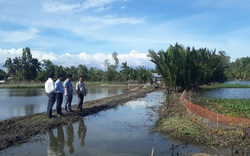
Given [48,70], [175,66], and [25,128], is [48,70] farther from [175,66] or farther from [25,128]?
[25,128]

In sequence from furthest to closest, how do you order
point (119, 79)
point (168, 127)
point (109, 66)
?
point (109, 66) < point (119, 79) < point (168, 127)

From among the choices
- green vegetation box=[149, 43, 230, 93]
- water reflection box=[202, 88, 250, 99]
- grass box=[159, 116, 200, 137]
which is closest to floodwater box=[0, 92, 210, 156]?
grass box=[159, 116, 200, 137]

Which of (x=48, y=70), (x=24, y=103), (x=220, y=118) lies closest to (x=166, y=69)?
(x=24, y=103)

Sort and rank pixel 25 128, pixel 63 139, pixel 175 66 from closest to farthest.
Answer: pixel 63 139 < pixel 25 128 < pixel 175 66

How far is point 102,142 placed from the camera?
7.84m

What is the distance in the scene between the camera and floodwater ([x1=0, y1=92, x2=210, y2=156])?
6.86m

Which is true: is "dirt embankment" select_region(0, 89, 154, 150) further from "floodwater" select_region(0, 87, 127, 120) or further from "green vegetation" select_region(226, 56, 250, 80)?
"green vegetation" select_region(226, 56, 250, 80)

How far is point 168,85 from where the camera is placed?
29.0m

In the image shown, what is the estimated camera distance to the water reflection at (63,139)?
7.02m

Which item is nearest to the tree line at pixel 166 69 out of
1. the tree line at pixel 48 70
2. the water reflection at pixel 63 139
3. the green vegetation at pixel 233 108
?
the tree line at pixel 48 70

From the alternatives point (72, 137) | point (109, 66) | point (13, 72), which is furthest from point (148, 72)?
point (72, 137)

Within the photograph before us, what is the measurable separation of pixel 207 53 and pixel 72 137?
3874 cm

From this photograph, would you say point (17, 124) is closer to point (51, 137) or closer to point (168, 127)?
point (51, 137)

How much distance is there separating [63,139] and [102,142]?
4.02 ft
